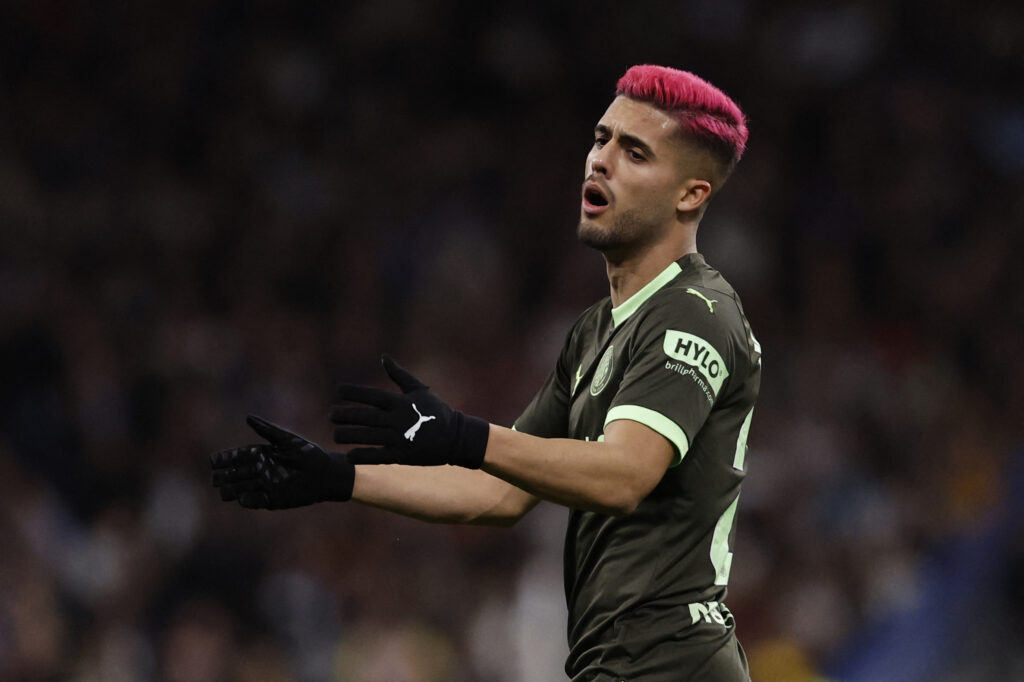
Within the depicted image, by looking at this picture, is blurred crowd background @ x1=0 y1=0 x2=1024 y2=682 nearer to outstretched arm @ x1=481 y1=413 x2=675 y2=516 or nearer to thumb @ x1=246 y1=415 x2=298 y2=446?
thumb @ x1=246 y1=415 x2=298 y2=446

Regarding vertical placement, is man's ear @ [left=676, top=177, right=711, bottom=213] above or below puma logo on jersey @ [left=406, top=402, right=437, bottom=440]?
above

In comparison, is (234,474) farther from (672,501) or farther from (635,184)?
(635,184)

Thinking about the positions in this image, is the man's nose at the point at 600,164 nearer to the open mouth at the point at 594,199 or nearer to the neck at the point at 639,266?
the open mouth at the point at 594,199

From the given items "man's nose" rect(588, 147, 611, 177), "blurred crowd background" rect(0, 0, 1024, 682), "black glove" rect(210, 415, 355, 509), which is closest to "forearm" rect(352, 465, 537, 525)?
"black glove" rect(210, 415, 355, 509)

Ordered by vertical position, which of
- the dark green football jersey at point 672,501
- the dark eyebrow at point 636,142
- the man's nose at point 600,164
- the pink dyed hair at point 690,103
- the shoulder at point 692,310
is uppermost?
the pink dyed hair at point 690,103

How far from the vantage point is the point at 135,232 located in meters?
8.20

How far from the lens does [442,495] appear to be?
334cm

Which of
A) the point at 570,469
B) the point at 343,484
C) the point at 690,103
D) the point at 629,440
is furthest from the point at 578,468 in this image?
the point at 690,103

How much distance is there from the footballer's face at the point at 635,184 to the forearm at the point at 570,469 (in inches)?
27.2

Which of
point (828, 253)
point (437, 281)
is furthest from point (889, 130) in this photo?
point (437, 281)

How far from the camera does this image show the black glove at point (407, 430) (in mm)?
2588

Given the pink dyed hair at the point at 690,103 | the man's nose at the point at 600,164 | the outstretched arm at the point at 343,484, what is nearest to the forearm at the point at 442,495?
the outstretched arm at the point at 343,484

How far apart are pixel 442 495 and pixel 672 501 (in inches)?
25.6

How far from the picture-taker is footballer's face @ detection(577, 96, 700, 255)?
10.5ft
